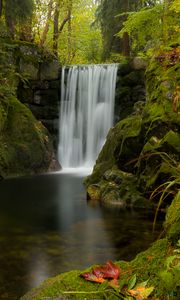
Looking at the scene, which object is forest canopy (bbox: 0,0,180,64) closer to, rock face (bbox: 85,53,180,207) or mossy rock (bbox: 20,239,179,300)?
rock face (bbox: 85,53,180,207)

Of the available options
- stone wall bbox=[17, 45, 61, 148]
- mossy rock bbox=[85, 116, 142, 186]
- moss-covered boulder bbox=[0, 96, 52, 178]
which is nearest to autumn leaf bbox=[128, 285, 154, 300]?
mossy rock bbox=[85, 116, 142, 186]

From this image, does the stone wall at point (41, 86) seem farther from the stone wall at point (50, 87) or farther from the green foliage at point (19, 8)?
the green foliage at point (19, 8)

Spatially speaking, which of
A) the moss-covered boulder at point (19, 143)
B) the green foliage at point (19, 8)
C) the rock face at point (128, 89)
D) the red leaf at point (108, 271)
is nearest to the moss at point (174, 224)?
the red leaf at point (108, 271)

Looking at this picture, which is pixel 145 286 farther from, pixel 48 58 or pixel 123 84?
pixel 48 58

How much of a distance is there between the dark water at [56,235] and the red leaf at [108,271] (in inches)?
78.6

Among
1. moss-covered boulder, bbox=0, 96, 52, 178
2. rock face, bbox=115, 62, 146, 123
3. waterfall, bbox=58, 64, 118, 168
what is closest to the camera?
A: moss-covered boulder, bbox=0, 96, 52, 178

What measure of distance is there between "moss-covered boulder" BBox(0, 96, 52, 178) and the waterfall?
1.93 meters

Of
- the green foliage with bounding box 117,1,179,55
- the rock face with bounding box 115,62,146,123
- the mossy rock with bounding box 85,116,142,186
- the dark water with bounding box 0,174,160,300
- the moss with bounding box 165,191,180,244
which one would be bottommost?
the dark water with bounding box 0,174,160,300

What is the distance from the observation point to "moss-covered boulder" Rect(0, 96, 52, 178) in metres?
14.4

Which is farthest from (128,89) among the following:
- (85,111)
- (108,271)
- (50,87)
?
(108,271)

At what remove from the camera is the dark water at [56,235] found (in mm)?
4957

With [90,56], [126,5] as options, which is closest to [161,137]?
[126,5]

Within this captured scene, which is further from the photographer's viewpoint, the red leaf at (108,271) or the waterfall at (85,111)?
the waterfall at (85,111)

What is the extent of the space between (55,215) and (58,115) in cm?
1121
